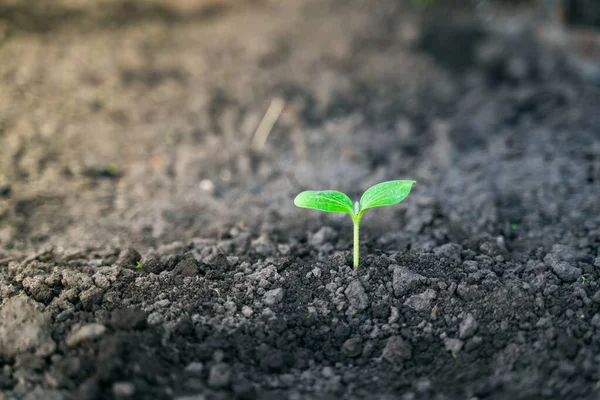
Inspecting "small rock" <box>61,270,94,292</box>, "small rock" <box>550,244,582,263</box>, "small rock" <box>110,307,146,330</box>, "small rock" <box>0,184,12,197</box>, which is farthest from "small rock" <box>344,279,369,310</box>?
"small rock" <box>0,184,12,197</box>

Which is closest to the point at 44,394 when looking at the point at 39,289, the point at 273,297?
the point at 39,289

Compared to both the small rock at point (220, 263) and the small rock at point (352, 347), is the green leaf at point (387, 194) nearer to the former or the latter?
the small rock at point (352, 347)

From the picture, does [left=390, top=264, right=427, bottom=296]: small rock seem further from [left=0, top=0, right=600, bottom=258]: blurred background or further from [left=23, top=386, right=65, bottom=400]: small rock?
[left=23, top=386, right=65, bottom=400]: small rock

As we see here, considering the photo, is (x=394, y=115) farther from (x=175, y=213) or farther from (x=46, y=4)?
(x=46, y=4)

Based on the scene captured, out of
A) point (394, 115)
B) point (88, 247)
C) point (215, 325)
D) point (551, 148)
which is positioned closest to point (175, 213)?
point (88, 247)

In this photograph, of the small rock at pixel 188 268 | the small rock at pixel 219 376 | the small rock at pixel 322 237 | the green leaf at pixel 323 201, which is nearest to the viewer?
the small rock at pixel 219 376

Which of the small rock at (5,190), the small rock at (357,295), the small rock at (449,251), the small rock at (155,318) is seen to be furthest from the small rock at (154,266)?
the small rock at (5,190)
